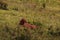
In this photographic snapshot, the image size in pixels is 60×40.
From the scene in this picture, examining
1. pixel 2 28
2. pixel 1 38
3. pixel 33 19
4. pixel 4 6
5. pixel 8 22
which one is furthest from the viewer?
pixel 4 6

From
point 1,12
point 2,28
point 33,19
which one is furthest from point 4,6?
point 2,28

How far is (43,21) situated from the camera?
1349cm

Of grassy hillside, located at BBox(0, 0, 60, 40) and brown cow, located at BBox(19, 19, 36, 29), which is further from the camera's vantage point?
brown cow, located at BBox(19, 19, 36, 29)

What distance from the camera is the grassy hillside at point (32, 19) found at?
10652 mm

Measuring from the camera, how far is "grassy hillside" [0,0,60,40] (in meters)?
10.7

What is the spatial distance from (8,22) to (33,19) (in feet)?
5.02

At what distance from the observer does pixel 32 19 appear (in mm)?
13477

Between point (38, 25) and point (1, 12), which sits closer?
point (38, 25)

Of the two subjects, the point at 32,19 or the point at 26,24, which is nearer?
the point at 26,24

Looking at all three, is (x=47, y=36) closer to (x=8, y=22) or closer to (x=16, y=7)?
(x=8, y=22)

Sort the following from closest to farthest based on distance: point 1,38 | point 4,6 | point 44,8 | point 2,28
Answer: point 1,38, point 2,28, point 4,6, point 44,8

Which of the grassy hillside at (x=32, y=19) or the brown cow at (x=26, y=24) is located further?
the brown cow at (x=26, y=24)

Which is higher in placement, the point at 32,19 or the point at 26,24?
the point at 26,24

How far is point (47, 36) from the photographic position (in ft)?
37.3
